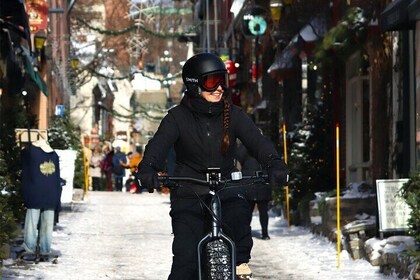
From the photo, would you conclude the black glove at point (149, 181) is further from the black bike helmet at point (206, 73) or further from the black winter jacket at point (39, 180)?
the black winter jacket at point (39, 180)

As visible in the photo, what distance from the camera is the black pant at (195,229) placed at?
7.37 m

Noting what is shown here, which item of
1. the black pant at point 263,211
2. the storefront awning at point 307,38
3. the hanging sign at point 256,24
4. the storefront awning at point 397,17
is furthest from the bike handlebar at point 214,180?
the hanging sign at point 256,24

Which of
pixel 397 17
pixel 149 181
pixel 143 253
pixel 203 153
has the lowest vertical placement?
pixel 143 253

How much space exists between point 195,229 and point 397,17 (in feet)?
24.6

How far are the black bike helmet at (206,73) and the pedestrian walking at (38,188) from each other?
26.6ft

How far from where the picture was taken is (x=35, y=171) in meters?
15.6

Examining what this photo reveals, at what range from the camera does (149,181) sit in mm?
7129

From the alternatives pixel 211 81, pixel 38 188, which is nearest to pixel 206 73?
pixel 211 81

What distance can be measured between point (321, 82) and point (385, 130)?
5913mm

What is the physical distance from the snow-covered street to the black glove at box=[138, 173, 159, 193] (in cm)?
701

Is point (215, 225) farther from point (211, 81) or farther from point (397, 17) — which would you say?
point (397, 17)

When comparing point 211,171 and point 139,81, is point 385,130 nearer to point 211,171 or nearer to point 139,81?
point 211,171

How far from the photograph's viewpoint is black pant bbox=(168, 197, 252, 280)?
24.2ft

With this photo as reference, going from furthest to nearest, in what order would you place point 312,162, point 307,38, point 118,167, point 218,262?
point 118,167
point 307,38
point 312,162
point 218,262
